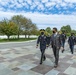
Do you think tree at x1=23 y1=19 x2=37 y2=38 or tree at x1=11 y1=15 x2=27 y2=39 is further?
tree at x1=23 y1=19 x2=37 y2=38

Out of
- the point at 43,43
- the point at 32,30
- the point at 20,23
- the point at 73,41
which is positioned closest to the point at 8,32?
the point at 20,23

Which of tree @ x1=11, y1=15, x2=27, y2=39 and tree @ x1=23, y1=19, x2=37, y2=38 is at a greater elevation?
tree @ x1=11, y1=15, x2=27, y2=39

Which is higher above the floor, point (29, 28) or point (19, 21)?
point (19, 21)

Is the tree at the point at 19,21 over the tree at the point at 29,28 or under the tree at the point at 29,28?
over

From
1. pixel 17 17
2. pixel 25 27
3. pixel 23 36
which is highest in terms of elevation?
pixel 17 17

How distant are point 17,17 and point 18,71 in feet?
137

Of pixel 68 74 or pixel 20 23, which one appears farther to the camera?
pixel 20 23

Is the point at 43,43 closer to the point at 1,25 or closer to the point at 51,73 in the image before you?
the point at 51,73

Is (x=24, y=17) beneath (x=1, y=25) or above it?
above

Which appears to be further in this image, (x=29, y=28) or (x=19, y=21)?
(x=29, y=28)

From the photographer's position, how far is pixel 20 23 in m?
46.0

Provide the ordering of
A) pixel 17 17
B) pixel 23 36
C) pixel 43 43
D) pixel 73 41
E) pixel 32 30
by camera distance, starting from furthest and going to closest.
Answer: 1. pixel 23 36
2. pixel 32 30
3. pixel 17 17
4. pixel 73 41
5. pixel 43 43

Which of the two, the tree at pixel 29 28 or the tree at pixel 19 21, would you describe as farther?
the tree at pixel 29 28

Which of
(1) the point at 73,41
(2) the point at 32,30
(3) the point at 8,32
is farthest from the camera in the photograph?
(2) the point at 32,30
